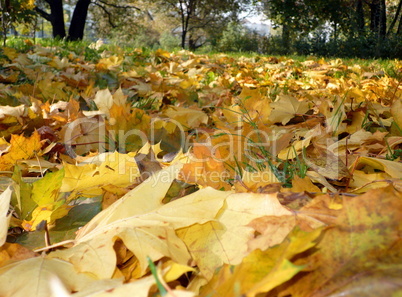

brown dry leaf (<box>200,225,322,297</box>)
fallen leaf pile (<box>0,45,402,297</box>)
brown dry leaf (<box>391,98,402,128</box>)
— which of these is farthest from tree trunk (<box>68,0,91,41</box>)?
brown dry leaf (<box>200,225,322,297</box>)

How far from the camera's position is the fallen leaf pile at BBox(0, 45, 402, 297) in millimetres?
441

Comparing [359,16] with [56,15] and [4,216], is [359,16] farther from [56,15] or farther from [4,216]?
[4,216]

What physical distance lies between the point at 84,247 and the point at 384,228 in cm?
44

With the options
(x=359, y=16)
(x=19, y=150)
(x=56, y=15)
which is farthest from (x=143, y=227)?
(x=359, y=16)

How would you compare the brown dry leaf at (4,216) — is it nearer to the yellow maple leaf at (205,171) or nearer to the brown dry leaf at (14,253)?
the brown dry leaf at (14,253)

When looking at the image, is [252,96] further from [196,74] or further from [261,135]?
[196,74]

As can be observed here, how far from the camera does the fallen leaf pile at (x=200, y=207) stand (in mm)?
441

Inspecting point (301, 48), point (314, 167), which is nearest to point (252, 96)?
point (314, 167)

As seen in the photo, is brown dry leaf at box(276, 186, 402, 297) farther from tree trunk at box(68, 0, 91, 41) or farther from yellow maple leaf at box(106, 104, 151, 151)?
tree trunk at box(68, 0, 91, 41)

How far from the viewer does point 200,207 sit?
62 centimetres

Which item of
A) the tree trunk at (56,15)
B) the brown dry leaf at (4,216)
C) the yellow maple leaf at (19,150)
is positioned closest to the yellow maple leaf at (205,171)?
the brown dry leaf at (4,216)

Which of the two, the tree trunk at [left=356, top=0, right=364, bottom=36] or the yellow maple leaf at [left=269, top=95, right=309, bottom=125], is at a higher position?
the tree trunk at [left=356, top=0, right=364, bottom=36]

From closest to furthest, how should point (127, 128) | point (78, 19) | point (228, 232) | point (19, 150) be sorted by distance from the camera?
point (228, 232) → point (19, 150) → point (127, 128) → point (78, 19)

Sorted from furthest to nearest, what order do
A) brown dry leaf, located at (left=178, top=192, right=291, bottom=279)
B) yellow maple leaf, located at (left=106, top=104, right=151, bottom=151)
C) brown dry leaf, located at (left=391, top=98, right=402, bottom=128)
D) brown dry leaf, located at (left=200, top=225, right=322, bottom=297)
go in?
yellow maple leaf, located at (left=106, top=104, right=151, bottom=151) → brown dry leaf, located at (left=391, top=98, right=402, bottom=128) → brown dry leaf, located at (left=178, top=192, right=291, bottom=279) → brown dry leaf, located at (left=200, top=225, right=322, bottom=297)
